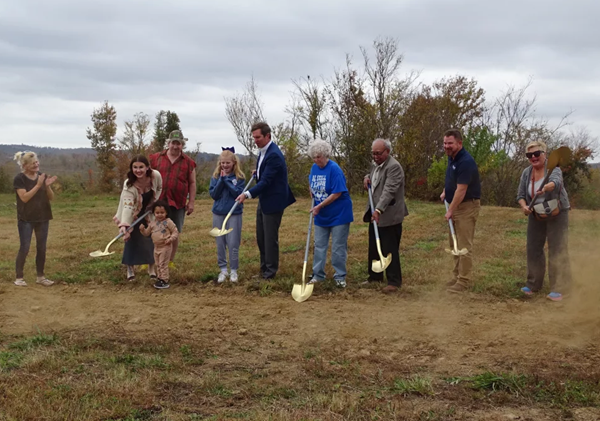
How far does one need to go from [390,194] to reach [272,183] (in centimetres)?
151

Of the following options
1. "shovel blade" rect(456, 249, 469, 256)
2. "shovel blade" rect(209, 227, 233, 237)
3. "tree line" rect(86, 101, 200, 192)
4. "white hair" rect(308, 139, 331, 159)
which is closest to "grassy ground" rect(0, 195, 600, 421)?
"shovel blade" rect(456, 249, 469, 256)

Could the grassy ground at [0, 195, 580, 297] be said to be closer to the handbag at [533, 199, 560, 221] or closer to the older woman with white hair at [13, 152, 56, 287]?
the older woman with white hair at [13, 152, 56, 287]

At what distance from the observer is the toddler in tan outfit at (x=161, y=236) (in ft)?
23.0

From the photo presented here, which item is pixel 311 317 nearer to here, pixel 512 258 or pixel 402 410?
pixel 402 410

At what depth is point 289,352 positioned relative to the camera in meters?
4.70

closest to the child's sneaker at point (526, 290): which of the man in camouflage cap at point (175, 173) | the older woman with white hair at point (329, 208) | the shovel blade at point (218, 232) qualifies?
the older woman with white hair at point (329, 208)

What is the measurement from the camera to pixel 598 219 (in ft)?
52.0

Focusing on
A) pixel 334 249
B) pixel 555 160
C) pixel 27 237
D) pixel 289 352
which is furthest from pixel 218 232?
pixel 555 160

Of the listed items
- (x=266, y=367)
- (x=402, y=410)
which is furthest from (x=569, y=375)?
(x=266, y=367)

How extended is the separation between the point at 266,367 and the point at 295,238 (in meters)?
7.30

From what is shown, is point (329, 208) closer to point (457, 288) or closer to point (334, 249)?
point (334, 249)

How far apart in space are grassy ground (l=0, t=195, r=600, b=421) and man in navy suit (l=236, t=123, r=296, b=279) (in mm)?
405

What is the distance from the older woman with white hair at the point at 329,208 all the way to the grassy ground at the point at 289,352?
331 millimetres

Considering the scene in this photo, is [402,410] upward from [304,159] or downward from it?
downward
